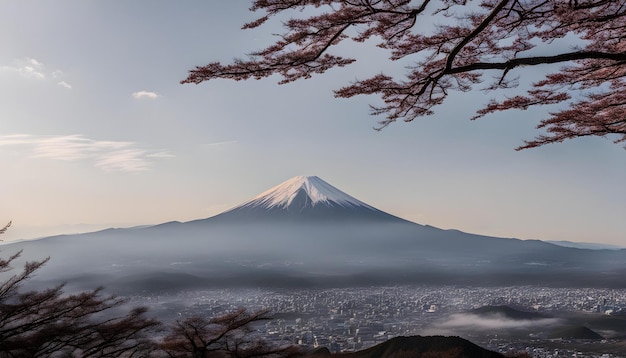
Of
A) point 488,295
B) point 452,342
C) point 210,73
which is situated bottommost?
point 488,295

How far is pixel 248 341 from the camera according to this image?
1103cm

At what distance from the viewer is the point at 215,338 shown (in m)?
10.5

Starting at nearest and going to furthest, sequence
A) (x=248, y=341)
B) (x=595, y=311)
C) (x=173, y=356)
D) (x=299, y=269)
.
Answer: (x=173, y=356) < (x=248, y=341) < (x=595, y=311) < (x=299, y=269)

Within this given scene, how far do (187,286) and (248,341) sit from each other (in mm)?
74455

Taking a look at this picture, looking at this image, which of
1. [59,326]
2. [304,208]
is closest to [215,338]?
[59,326]

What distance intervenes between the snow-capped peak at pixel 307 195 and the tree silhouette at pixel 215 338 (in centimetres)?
12151

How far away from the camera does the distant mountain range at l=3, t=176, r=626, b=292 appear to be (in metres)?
101

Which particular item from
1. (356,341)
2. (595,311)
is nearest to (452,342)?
(356,341)

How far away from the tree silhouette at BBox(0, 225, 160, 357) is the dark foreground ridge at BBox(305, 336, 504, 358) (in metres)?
9.69

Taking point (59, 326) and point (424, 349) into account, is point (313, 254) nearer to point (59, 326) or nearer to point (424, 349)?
point (424, 349)

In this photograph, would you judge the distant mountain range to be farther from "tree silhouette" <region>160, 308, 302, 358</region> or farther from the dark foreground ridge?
"tree silhouette" <region>160, 308, 302, 358</region>

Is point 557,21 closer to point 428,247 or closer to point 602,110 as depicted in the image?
point 602,110

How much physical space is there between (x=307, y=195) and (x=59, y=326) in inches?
5089

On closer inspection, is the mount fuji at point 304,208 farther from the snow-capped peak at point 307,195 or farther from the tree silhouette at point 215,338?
the tree silhouette at point 215,338
